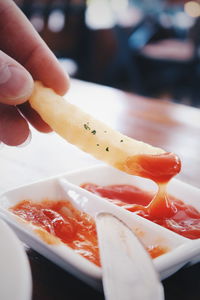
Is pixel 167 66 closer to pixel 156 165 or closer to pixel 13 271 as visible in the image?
pixel 156 165

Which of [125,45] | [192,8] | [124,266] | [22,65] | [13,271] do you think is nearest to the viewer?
[13,271]

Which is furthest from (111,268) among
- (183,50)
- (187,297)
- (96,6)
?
(96,6)

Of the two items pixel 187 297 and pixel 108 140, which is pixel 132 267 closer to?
pixel 187 297

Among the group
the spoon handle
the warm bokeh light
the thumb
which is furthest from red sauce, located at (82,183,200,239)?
the warm bokeh light

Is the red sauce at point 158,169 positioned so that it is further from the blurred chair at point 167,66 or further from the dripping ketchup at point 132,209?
the blurred chair at point 167,66

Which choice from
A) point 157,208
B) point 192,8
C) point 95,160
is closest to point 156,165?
point 157,208

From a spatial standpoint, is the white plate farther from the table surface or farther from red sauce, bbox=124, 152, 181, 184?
red sauce, bbox=124, 152, 181, 184

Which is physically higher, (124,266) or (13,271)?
(13,271)
